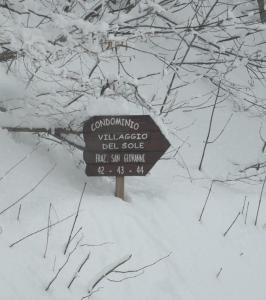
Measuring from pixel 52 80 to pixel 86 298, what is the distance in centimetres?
184

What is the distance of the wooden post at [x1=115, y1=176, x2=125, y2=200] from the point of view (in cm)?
399

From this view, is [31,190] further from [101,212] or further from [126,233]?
[126,233]

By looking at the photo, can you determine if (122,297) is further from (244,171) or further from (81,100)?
(244,171)

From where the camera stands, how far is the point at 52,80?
13.5ft

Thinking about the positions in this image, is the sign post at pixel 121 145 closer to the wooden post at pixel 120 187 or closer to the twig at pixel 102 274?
the wooden post at pixel 120 187

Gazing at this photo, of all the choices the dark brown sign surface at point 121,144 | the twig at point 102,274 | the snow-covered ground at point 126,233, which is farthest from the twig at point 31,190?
the twig at point 102,274

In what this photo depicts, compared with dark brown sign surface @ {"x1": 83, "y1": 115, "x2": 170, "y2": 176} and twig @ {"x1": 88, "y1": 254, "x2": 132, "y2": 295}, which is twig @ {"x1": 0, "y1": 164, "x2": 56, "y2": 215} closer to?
dark brown sign surface @ {"x1": 83, "y1": 115, "x2": 170, "y2": 176}

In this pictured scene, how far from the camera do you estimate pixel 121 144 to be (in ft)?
12.8

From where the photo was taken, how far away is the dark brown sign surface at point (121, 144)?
3859 mm

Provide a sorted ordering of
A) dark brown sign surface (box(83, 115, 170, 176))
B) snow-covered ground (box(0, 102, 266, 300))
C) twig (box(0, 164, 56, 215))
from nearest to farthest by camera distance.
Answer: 1. snow-covered ground (box(0, 102, 266, 300))
2. twig (box(0, 164, 56, 215))
3. dark brown sign surface (box(83, 115, 170, 176))

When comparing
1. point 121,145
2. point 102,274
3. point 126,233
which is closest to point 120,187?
point 121,145

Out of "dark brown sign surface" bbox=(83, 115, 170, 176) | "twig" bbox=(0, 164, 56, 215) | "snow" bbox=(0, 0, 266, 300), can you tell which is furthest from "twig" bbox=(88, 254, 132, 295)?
"dark brown sign surface" bbox=(83, 115, 170, 176)

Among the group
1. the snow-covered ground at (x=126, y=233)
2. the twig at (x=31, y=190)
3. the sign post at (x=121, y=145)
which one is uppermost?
the sign post at (x=121, y=145)

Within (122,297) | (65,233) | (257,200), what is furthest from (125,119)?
(257,200)
